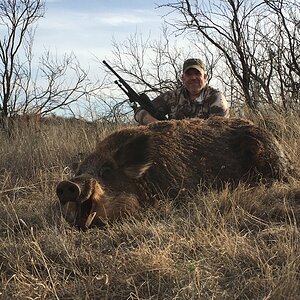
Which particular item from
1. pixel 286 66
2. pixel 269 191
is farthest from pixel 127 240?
pixel 286 66

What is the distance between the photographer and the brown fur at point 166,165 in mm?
4489

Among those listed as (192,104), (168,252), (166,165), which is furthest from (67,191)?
(192,104)

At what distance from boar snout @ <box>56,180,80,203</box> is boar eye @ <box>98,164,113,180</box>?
28.2 inches

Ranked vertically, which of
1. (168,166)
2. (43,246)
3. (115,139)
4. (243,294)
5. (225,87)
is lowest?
(243,294)

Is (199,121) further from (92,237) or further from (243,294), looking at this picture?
(243,294)

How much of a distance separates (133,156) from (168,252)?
1.69 metres

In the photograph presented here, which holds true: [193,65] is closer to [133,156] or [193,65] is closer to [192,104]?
[192,104]

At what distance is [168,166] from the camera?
5340 mm

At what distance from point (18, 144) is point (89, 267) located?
5.38m

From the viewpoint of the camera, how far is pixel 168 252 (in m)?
3.51

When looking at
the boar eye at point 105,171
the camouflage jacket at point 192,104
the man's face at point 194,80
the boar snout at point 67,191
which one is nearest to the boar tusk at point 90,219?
the boar snout at point 67,191

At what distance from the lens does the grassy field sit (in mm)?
3057

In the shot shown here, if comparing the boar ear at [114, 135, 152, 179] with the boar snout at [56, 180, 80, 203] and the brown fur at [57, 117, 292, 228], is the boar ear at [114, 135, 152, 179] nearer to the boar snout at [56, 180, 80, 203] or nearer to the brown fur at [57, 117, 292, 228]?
the brown fur at [57, 117, 292, 228]

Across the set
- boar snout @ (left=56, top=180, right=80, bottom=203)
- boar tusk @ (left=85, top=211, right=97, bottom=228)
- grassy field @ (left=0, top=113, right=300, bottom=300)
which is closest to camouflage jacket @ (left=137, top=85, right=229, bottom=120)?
grassy field @ (left=0, top=113, right=300, bottom=300)
